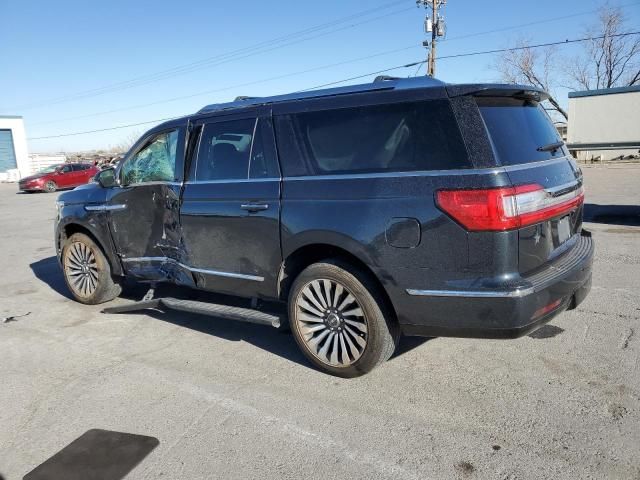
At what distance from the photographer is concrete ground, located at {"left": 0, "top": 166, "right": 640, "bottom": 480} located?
8.92ft

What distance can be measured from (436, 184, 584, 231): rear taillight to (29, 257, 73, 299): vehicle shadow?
17.3 feet

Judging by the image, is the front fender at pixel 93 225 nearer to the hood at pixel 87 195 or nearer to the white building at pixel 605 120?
the hood at pixel 87 195

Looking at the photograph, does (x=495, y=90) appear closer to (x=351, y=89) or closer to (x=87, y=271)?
(x=351, y=89)

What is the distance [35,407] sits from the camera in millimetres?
3545

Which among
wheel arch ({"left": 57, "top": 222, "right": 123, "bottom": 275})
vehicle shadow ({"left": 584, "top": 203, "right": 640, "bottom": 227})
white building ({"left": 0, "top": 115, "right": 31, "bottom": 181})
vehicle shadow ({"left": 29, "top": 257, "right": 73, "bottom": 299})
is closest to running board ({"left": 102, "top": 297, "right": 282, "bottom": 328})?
wheel arch ({"left": 57, "top": 222, "right": 123, "bottom": 275})

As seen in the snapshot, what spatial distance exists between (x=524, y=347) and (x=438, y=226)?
165 centimetres

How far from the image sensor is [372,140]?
3383mm

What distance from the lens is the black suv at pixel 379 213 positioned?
9.71 feet

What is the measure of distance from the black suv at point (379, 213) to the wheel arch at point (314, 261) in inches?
0.5

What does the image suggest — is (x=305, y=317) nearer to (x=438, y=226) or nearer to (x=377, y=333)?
(x=377, y=333)

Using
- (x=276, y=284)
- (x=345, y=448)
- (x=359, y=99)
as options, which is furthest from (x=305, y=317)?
(x=359, y=99)

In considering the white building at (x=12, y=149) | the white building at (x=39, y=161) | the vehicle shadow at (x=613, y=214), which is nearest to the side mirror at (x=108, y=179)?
the vehicle shadow at (x=613, y=214)

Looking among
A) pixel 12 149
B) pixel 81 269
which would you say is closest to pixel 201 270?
pixel 81 269

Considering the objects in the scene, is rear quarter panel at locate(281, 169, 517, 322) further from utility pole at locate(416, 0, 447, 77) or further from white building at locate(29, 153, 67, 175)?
white building at locate(29, 153, 67, 175)
